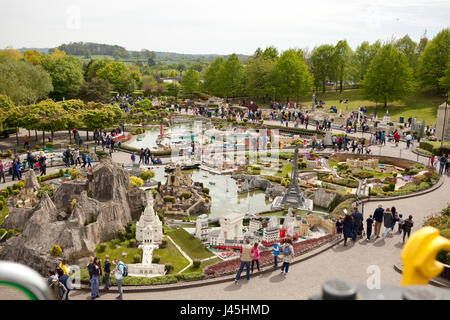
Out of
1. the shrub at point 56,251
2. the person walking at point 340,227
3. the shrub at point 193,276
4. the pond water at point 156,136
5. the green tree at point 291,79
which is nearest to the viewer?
the shrub at point 193,276

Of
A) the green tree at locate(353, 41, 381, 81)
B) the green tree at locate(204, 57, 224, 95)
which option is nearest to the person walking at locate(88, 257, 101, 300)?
the green tree at locate(204, 57, 224, 95)

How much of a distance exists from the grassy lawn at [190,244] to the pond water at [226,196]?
13.9 ft

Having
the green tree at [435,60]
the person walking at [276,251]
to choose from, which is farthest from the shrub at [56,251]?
the green tree at [435,60]

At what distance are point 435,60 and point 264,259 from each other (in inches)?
2197

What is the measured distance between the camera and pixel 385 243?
51.7 feet

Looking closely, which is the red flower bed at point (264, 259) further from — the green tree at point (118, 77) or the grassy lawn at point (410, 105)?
A: the green tree at point (118, 77)

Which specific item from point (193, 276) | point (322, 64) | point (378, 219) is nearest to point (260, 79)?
point (322, 64)

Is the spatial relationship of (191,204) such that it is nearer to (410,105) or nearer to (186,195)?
(186,195)

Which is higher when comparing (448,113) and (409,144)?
(448,113)

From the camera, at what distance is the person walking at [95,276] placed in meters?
12.2

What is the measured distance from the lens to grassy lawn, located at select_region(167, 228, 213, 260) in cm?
1688


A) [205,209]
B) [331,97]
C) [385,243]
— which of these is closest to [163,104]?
[331,97]

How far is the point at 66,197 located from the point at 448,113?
109 feet
